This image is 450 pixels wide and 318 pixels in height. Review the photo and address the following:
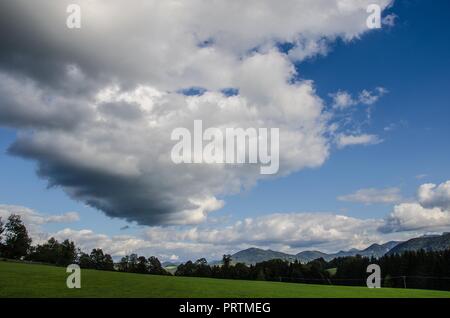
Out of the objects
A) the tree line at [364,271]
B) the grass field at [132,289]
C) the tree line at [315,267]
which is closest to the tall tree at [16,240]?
the tree line at [315,267]

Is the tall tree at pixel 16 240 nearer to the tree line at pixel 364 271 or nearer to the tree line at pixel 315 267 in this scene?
the tree line at pixel 315 267

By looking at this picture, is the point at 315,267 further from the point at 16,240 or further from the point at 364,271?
the point at 16,240

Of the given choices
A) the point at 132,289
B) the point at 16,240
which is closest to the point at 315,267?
the point at 16,240

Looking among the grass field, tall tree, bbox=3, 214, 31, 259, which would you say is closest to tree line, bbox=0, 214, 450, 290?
tall tree, bbox=3, 214, 31, 259

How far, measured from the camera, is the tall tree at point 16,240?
16000 centimetres

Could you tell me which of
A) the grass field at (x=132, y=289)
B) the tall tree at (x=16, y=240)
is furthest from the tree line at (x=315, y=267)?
the grass field at (x=132, y=289)

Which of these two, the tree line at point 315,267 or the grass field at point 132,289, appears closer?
the grass field at point 132,289

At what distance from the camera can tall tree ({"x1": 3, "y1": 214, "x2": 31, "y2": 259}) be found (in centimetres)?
16000

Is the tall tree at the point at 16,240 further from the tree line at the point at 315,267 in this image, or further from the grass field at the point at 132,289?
the grass field at the point at 132,289

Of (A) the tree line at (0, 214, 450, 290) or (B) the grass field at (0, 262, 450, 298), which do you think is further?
(A) the tree line at (0, 214, 450, 290)

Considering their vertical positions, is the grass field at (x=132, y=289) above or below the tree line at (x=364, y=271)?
above

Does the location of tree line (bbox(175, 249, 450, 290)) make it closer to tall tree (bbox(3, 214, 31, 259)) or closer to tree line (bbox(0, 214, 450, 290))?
tree line (bbox(0, 214, 450, 290))
